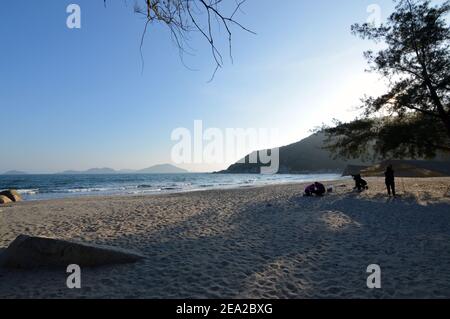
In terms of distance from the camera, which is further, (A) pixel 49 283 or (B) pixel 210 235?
(B) pixel 210 235

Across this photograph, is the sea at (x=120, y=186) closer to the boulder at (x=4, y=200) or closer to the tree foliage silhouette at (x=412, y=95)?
the boulder at (x=4, y=200)

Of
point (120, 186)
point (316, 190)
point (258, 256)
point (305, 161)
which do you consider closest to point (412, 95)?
point (316, 190)

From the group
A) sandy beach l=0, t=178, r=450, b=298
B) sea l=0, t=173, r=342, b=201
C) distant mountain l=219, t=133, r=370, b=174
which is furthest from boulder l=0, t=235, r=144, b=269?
distant mountain l=219, t=133, r=370, b=174

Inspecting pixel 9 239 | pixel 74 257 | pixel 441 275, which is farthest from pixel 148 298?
pixel 9 239

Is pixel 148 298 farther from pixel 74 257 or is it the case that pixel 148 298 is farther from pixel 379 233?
pixel 379 233

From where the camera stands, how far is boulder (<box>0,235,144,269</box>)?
5.55 m

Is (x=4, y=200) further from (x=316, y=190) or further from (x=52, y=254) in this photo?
(x=316, y=190)

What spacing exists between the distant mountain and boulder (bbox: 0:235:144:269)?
127 meters

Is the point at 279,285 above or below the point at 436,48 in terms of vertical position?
below

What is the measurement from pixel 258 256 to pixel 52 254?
425 centimetres

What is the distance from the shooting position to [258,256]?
6176 mm

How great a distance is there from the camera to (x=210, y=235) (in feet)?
27.3

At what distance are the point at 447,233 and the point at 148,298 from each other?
26.9 feet

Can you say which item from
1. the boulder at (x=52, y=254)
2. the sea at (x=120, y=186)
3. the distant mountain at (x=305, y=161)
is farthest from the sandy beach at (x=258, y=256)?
the distant mountain at (x=305, y=161)
